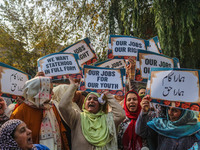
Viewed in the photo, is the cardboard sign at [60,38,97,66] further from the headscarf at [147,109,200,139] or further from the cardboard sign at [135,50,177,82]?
the headscarf at [147,109,200,139]

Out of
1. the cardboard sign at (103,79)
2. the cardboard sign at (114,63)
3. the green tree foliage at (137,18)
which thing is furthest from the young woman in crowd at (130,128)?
the green tree foliage at (137,18)

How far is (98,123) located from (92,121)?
0.28 ft

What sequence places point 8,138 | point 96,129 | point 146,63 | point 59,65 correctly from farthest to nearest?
point 59,65
point 146,63
point 96,129
point 8,138

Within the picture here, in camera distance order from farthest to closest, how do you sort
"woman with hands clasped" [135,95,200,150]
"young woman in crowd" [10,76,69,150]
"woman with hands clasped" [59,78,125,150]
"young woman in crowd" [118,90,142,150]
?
"young woman in crowd" [118,90,142,150], "woman with hands clasped" [59,78,125,150], "young woman in crowd" [10,76,69,150], "woman with hands clasped" [135,95,200,150]

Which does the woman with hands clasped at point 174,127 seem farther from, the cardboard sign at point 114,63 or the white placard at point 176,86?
the cardboard sign at point 114,63

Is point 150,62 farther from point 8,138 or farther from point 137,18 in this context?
point 137,18

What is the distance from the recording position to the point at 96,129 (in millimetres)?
3307

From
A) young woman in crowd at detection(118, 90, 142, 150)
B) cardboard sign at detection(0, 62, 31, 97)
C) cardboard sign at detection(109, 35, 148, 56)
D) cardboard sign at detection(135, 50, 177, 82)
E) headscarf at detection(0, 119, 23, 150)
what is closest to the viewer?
headscarf at detection(0, 119, 23, 150)

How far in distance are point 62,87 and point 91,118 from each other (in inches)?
34.5

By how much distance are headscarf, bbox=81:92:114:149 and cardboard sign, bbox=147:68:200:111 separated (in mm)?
741

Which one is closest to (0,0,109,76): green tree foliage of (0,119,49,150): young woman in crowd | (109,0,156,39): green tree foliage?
(109,0,156,39): green tree foliage

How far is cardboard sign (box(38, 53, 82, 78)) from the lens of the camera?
379 centimetres

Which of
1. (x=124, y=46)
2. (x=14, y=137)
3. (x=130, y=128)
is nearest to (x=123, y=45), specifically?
(x=124, y=46)

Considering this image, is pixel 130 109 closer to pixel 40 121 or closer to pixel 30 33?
pixel 40 121
